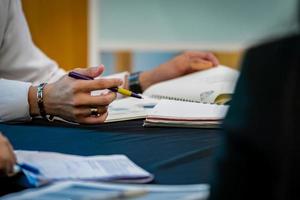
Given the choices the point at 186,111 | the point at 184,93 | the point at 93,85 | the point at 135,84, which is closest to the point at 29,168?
the point at 93,85

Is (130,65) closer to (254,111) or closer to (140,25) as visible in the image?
(140,25)

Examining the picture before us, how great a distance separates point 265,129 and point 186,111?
2.46 feet

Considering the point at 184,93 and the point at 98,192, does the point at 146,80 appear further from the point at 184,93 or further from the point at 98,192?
the point at 98,192

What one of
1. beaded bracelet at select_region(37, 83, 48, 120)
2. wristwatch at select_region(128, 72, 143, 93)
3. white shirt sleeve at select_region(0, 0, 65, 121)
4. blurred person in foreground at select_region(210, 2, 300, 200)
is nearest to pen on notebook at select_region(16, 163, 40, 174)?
blurred person in foreground at select_region(210, 2, 300, 200)

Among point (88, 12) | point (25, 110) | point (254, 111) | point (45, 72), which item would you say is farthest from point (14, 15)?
point (88, 12)

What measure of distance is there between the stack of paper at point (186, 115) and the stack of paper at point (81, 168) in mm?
305

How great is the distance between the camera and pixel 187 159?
81cm

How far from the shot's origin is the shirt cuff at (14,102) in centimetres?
115

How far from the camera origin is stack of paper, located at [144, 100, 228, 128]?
1.07 metres

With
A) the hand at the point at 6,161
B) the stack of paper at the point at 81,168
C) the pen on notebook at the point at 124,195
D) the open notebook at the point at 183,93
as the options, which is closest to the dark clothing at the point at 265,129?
the pen on notebook at the point at 124,195

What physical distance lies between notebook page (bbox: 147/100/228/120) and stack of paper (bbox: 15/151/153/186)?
32cm

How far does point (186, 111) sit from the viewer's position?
113cm

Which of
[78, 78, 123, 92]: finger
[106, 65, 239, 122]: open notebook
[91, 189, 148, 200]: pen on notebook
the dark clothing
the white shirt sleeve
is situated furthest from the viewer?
the white shirt sleeve

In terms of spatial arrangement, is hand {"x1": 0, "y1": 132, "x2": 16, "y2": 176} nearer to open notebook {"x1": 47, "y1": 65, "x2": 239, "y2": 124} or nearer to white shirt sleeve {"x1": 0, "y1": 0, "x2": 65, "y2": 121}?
open notebook {"x1": 47, "y1": 65, "x2": 239, "y2": 124}
